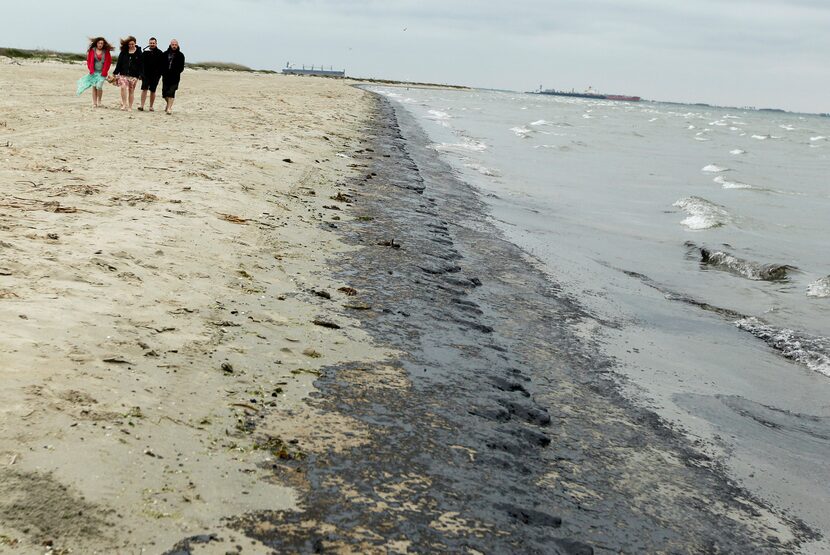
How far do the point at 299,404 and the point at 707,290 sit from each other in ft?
22.2

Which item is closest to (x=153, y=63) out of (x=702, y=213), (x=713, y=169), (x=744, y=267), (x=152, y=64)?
(x=152, y=64)

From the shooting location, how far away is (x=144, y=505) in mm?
2895

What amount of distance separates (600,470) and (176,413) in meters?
2.21

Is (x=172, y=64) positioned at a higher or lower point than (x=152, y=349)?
higher

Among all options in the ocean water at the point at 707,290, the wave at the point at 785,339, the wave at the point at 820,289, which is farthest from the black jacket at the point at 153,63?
the wave at the point at 820,289

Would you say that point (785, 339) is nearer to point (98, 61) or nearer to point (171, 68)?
point (171, 68)

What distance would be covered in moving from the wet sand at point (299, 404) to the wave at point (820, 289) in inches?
146

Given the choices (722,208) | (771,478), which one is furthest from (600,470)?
(722,208)

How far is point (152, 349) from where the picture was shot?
426 centimetres

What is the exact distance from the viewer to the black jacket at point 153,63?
17.5 meters

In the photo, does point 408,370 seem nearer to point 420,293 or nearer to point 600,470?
point 600,470

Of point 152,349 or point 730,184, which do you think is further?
point 730,184

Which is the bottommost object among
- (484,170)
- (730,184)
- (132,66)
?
(484,170)

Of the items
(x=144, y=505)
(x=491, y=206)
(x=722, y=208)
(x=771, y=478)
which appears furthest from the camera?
(x=722, y=208)
